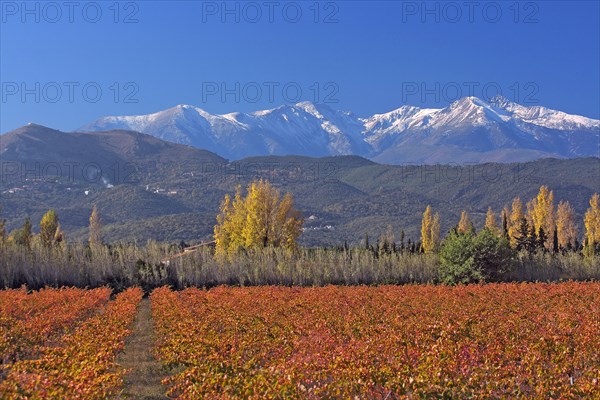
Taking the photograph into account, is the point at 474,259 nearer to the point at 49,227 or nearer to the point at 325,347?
the point at 325,347

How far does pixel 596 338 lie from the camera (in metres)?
16.6

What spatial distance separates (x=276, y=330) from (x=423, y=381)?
8659 mm

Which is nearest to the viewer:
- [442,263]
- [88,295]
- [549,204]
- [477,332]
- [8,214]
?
[477,332]

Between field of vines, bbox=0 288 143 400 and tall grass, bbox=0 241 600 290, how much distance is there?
540 inches

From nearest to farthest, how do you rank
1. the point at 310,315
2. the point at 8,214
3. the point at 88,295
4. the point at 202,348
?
the point at 202,348
the point at 310,315
the point at 88,295
the point at 8,214

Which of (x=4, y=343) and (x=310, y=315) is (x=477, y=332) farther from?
(x=4, y=343)

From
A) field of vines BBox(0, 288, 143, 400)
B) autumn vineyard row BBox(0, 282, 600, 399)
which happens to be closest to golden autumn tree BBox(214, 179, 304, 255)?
field of vines BBox(0, 288, 143, 400)

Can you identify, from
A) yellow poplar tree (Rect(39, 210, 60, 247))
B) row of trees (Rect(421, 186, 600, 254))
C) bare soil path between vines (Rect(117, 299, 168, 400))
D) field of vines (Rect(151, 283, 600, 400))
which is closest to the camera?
field of vines (Rect(151, 283, 600, 400))

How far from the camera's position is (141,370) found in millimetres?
18172

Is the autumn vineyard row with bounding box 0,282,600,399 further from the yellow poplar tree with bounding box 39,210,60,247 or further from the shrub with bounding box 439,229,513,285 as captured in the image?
the yellow poplar tree with bounding box 39,210,60,247

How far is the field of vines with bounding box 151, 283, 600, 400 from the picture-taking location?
10977 millimetres

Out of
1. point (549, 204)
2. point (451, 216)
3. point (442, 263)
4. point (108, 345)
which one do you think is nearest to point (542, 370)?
point (108, 345)

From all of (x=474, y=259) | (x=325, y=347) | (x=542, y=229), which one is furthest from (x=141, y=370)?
(x=542, y=229)

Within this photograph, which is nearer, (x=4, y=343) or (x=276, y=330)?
(x=4, y=343)
